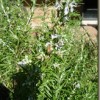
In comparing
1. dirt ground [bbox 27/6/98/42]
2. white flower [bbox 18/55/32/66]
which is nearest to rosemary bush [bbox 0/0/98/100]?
white flower [bbox 18/55/32/66]

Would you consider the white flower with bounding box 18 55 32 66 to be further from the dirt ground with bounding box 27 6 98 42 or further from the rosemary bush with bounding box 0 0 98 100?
the dirt ground with bounding box 27 6 98 42

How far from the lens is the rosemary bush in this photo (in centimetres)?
326

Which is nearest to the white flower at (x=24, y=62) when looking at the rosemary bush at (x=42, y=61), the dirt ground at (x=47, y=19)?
the rosemary bush at (x=42, y=61)

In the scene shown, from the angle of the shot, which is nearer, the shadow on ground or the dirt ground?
the shadow on ground

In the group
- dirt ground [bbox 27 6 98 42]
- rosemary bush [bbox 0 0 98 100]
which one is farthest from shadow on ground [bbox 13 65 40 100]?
dirt ground [bbox 27 6 98 42]

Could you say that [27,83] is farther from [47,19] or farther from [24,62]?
[47,19]

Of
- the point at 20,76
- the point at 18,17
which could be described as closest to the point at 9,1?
the point at 18,17

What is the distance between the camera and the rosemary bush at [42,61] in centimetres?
326

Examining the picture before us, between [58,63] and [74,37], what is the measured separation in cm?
76

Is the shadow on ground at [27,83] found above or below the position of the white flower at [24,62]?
below

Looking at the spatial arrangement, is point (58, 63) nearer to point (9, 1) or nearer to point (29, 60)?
point (29, 60)

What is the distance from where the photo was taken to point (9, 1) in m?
4.20

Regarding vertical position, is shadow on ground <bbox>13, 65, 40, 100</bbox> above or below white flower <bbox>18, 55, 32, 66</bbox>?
below

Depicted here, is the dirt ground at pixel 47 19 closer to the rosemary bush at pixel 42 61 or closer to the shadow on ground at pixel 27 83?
the rosemary bush at pixel 42 61
